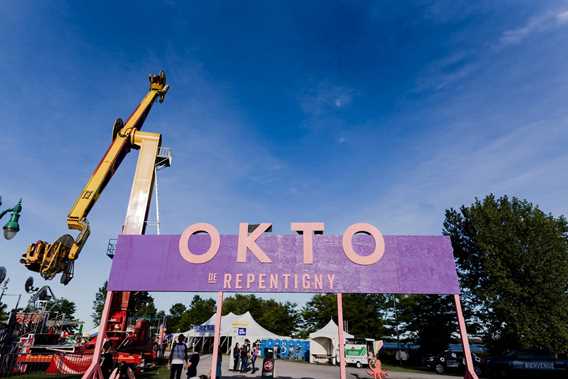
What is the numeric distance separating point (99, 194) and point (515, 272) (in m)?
33.6

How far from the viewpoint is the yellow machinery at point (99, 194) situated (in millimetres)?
17875

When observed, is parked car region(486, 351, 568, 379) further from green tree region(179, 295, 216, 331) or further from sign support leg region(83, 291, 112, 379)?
green tree region(179, 295, 216, 331)

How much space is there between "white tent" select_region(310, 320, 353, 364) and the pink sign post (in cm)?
2559

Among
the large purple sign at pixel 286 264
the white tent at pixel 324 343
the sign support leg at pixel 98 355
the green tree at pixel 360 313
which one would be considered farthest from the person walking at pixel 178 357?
the green tree at pixel 360 313

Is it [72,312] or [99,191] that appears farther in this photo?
[72,312]

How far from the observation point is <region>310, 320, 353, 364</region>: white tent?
3362 centimetres

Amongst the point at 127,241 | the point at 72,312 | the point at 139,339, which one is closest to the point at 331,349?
the point at 139,339

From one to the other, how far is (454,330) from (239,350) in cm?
2770

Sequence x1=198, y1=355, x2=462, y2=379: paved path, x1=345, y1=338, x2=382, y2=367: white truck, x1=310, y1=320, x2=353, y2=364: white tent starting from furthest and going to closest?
x1=310, y1=320, x2=353, y2=364: white tent → x1=345, y1=338, x2=382, y2=367: white truck → x1=198, y1=355, x2=462, y2=379: paved path

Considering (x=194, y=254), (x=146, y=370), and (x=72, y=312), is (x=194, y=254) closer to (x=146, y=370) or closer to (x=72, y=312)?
(x=146, y=370)

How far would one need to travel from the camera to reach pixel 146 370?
1952cm

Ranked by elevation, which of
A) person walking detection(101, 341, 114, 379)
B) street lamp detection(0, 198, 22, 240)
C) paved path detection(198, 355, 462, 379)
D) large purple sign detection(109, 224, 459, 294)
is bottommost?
paved path detection(198, 355, 462, 379)

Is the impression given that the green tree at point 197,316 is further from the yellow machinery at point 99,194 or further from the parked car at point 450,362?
the yellow machinery at point 99,194

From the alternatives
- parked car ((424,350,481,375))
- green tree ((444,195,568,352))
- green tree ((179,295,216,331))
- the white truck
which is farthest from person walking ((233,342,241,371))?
green tree ((179,295,216,331))
